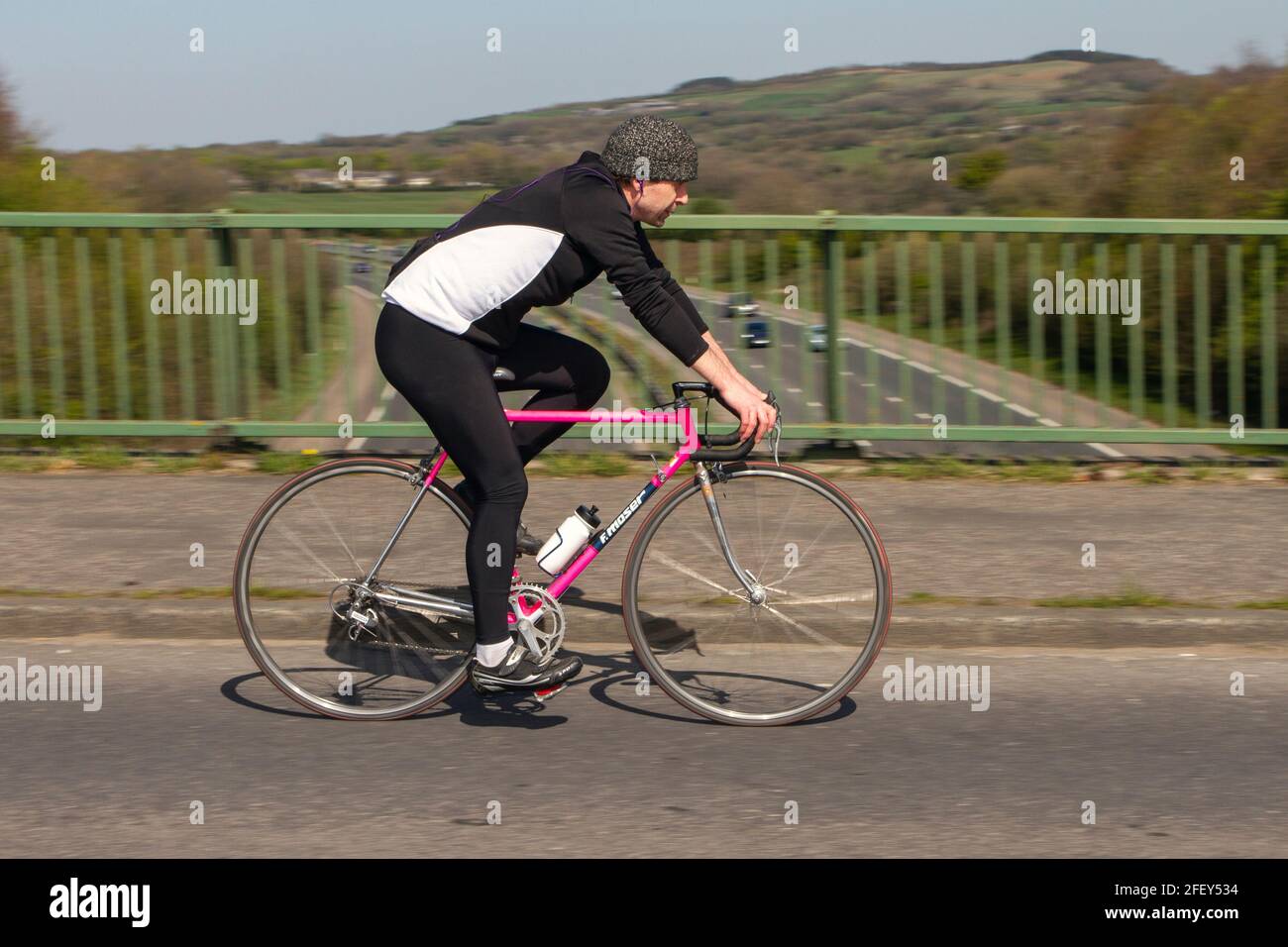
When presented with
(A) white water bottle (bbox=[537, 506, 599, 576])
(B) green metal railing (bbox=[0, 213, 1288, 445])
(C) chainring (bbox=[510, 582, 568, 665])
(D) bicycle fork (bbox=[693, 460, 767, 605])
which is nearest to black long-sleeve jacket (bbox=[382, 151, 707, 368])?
(D) bicycle fork (bbox=[693, 460, 767, 605])

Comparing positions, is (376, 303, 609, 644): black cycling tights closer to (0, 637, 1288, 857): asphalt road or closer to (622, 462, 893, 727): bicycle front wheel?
(622, 462, 893, 727): bicycle front wheel

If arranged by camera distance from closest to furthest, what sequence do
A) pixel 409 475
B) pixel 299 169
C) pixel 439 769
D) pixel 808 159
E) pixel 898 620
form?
pixel 439 769 → pixel 409 475 → pixel 898 620 → pixel 299 169 → pixel 808 159

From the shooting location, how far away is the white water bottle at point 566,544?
5.21m

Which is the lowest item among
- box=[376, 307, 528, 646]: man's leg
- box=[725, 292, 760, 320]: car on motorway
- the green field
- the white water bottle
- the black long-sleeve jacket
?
the white water bottle

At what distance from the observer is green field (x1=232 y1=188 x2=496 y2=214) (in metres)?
9.74

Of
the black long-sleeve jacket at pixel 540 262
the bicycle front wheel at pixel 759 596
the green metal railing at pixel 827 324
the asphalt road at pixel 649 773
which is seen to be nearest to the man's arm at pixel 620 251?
the black long-sleeve jacket at pixel 540 262

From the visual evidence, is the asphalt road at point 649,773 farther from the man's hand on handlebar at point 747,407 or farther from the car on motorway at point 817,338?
the car on motorway at point 817,338

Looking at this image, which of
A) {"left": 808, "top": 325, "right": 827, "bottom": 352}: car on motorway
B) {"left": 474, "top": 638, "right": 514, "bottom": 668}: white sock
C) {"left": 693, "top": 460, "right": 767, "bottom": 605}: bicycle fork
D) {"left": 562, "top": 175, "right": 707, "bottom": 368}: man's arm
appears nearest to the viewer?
{"left": 562, "top": 175, "right": 707, "bottom": 368}: man's arm

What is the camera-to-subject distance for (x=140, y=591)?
6.61 m

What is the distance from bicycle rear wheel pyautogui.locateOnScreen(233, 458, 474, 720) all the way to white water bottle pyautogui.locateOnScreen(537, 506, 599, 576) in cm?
29

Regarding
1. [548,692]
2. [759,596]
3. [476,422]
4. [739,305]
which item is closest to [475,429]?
[476,422]

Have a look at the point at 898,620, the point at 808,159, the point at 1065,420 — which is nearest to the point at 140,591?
the point at 898,620
